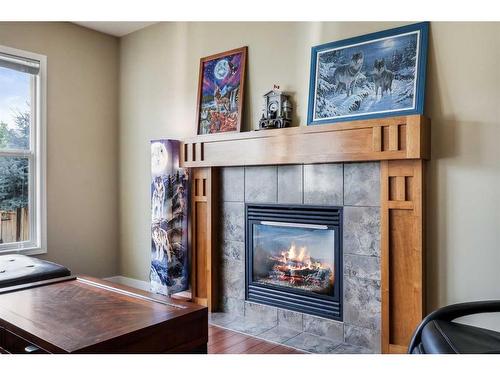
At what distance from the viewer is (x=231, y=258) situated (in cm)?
333

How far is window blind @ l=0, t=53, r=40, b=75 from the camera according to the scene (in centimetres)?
353

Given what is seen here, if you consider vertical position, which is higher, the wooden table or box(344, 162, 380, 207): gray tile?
box(344, 162, 380, 207): gray tile

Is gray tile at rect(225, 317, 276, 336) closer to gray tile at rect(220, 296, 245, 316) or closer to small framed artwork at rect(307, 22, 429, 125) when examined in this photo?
gray tile at rect(220, 296, 245, 316)

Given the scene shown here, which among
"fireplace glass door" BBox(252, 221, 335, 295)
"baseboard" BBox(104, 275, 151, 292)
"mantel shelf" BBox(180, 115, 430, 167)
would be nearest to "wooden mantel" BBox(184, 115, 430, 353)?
"mantel shelf" BBox(180, 115, 430, 167)

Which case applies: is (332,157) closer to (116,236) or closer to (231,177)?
(231,177)

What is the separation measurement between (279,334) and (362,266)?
755 millimetres

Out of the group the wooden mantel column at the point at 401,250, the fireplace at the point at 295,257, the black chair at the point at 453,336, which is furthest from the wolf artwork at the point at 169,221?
the black chair at the point at 453,336

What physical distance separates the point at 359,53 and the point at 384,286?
1472mm

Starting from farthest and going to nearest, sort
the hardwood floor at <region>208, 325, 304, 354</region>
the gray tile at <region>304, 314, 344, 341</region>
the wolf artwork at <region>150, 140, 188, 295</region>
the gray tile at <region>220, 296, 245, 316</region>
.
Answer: the wolf artwork at <region>150, 140, 188, 295</region> < the gray tile at <region>220, 296, 245, 316</region> < the gray tile at <region>304, 314, 344, 341</region> < the hardwood floor at <region>208, 325, 304, 354</region>

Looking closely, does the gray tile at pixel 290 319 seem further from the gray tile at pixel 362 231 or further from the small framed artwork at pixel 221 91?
the small framed artwork at pixel 221 91

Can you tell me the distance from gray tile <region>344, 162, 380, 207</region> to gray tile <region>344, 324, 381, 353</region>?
2.61 ft

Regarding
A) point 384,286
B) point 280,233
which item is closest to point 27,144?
point 280,233

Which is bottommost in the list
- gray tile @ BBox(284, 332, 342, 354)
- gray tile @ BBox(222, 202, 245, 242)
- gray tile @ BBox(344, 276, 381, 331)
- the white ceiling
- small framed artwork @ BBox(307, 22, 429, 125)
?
gray tile @ BBox(284, 332, 342, 354)

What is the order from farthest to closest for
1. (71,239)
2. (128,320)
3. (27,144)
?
1. (71,239)
2. (27,144)
3. (128,320)
